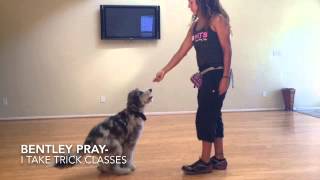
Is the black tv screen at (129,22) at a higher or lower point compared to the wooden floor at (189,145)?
higher

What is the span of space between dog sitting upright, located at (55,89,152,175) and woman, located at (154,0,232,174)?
0.50 meters

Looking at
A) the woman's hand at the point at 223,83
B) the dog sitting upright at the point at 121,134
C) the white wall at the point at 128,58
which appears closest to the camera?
the dog sitting upright at the point at 121,134

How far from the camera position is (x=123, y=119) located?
3162mm

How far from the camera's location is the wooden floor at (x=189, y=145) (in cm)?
324

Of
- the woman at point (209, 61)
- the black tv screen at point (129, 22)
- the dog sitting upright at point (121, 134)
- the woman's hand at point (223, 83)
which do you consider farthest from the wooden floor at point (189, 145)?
the black tv screen at point (129, 22)

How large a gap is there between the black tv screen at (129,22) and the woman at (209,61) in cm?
310

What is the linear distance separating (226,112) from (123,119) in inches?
149

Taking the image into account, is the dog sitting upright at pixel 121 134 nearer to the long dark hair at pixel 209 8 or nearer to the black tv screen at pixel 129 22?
the long dark hair at pixel 209 8

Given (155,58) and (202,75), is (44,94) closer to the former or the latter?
(155,58)

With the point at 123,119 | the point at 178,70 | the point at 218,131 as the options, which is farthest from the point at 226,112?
the point at 123,119

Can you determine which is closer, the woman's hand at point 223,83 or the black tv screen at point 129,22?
the woman's hand at point 223,83

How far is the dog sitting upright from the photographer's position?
3.07 m

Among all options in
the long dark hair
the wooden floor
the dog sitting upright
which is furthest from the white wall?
the long dark hair

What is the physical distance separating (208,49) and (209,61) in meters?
0.10
